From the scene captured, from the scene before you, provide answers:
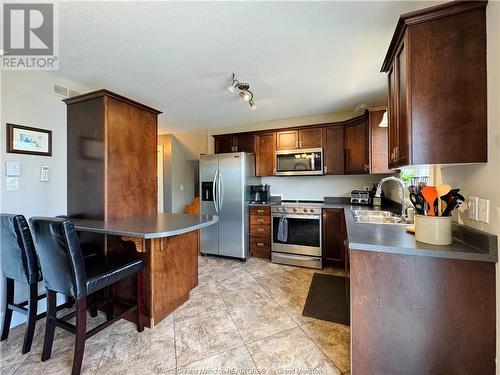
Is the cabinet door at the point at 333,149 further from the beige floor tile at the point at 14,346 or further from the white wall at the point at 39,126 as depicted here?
the beige floor tile at the point at 14,346

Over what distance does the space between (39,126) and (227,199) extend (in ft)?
7.88

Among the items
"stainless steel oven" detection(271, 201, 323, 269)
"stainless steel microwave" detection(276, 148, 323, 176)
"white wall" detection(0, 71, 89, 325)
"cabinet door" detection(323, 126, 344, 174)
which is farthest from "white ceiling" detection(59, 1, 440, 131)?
"stainless steel oven" detection(271, 201, 323, 269)

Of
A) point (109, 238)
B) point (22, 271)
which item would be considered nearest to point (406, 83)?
point (109, 238)

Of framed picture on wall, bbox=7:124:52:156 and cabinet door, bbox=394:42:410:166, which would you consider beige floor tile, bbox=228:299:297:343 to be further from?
framed picture on wall, bbox=7:124:52:156

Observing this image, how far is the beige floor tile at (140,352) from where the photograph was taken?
1482mm

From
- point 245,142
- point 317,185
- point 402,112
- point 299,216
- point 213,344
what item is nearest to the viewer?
point 402,112

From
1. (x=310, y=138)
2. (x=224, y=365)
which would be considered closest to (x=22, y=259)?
(x=224, y=365)

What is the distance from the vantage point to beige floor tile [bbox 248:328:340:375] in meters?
1.48

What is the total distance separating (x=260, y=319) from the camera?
203cm

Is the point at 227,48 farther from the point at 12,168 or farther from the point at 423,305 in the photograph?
the point at 423,305

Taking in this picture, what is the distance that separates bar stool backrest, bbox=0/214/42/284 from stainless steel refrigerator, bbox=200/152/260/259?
232 centimetres

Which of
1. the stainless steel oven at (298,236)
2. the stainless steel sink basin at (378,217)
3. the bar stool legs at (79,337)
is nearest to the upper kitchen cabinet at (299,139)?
the stainless steel oven at (298,236)

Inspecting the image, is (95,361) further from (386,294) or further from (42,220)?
(386,294)

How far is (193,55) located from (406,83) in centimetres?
169
